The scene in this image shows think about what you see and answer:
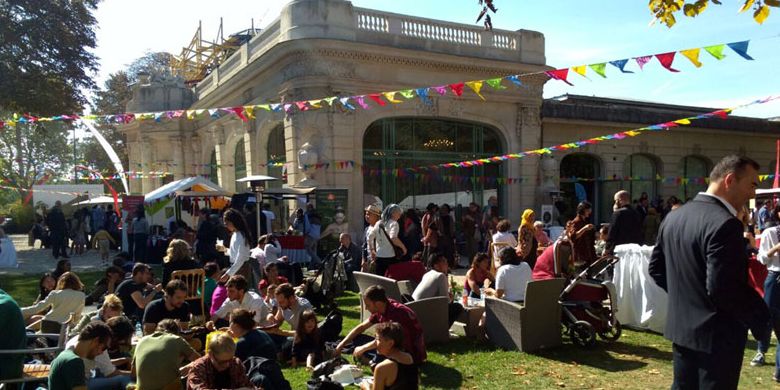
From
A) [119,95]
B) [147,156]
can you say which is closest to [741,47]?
[147,156]

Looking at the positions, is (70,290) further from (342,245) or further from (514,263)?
(514,263)

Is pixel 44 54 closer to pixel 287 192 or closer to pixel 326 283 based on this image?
pixel 287 192

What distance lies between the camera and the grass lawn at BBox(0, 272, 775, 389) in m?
5.65

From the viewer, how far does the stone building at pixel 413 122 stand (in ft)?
53.6

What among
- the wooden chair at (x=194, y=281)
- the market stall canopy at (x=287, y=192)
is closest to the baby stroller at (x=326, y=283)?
the wooden chair at (x=194, y=281)

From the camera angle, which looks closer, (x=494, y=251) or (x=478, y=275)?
(x=478, y=275)

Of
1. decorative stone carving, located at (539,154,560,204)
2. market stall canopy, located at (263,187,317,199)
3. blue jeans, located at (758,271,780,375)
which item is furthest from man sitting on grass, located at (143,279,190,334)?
decorative stone carving, located at (539,154,560,204)

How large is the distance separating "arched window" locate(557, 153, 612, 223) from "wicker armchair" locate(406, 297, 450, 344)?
1525 centimetres

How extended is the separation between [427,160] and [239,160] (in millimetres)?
7812

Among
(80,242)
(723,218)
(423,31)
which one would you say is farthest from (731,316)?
(80,242)

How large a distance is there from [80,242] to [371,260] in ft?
46.4

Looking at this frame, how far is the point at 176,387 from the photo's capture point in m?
4.61

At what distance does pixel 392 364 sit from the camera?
4613 millimetres

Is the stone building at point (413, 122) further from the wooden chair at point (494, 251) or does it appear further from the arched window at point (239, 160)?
the wooden chair at point (494, 251)
